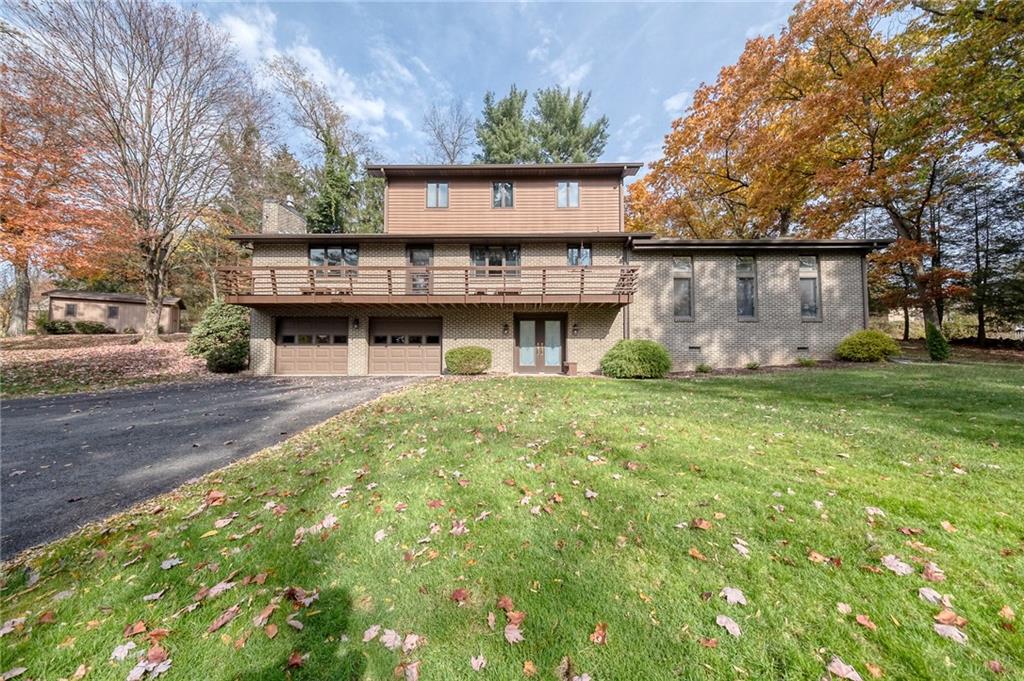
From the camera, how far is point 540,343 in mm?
15727

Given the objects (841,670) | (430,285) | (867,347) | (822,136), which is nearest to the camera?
(841,670)

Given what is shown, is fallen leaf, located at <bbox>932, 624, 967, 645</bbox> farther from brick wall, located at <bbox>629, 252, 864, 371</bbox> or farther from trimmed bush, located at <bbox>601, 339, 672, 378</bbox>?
brick wall, located at <bbox>629, 252, 864, 371</bbox>

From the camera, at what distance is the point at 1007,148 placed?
15.5 m

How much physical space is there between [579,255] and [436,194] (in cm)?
725

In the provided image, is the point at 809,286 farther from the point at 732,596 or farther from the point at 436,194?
the point at 732,596

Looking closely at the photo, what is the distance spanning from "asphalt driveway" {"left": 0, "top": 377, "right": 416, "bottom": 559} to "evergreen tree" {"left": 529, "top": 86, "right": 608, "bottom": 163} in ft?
76.9

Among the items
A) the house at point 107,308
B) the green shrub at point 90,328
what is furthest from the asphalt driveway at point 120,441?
the house at point 107,308

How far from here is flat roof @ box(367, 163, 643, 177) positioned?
1650cm

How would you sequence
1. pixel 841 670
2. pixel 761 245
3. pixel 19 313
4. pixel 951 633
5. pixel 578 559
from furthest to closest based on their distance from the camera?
1. pixel 19 313
2. pixel 761 245
3. pixel 578 559
4. pixel 951 633
5. pixel 841 670

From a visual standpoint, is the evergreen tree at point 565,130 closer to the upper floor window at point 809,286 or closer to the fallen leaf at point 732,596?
the upper floor window at point 809,286

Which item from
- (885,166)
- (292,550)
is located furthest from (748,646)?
(885,166)

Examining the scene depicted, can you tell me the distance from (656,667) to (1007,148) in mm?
26039

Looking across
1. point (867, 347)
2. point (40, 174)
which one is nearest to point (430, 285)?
point (40, 174)

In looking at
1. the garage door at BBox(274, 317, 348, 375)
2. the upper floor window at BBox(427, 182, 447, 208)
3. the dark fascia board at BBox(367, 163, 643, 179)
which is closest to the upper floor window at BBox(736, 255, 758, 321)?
the dark fascia board at BBox(367, 163, 643, 179)
